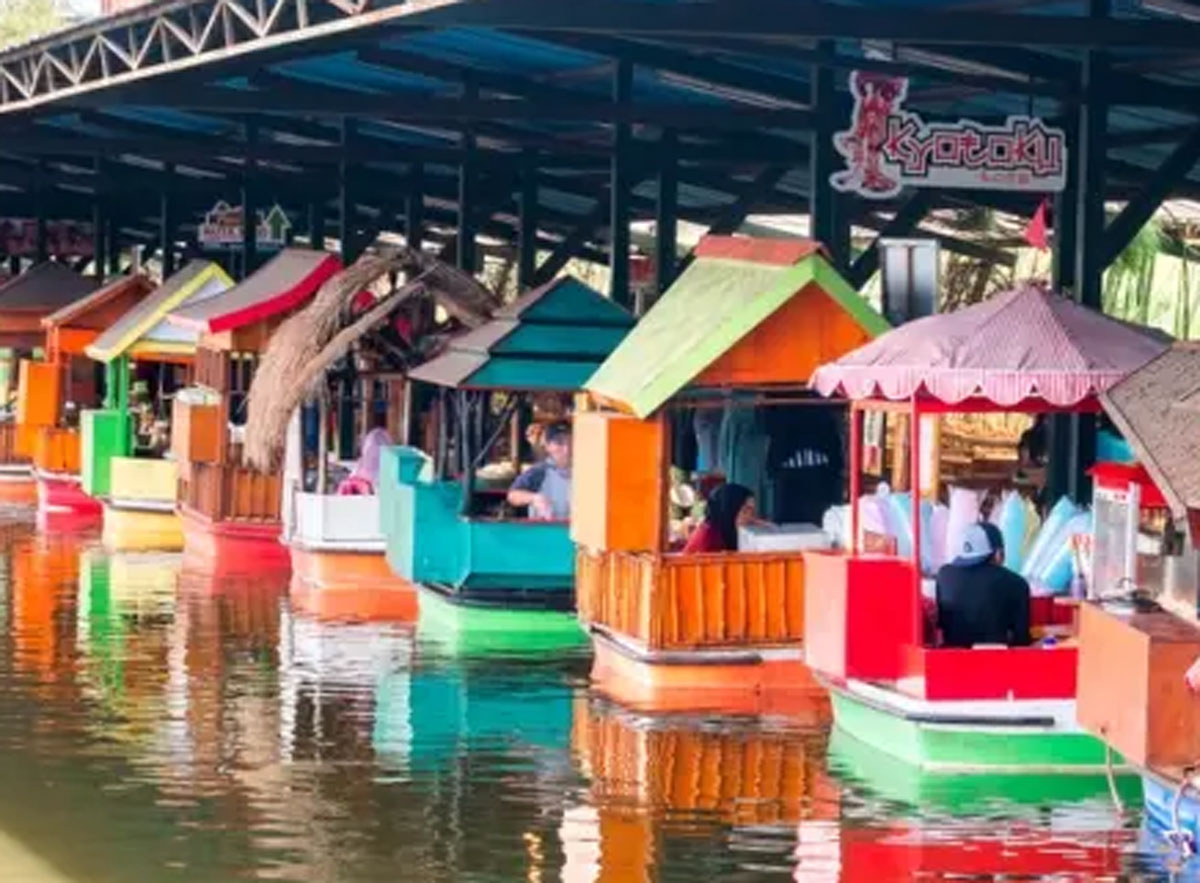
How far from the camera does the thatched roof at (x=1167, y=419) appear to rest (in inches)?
475

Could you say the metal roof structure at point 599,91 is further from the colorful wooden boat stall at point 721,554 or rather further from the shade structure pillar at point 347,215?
the colorful wooden boat stall at point 721,554

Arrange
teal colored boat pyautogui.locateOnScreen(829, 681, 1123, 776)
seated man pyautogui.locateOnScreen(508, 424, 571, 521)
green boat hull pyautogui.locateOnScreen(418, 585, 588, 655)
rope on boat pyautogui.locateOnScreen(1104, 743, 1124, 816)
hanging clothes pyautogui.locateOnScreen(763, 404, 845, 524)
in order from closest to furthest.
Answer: rope on boat pyautogui.locateOnScreen(1104, 743, 1124, 816), teal colored boat pyautogui.locateOnScreen(829, 681, 1123, 776), green boat hull pyautogui.locateOnScreen(418, 585, 588, 655), hanging clothes pyautogui.locateOnScreen(763, 404, 845, 524), seated man pyautogui.locateOnScreen(508, 424, 571, 521)

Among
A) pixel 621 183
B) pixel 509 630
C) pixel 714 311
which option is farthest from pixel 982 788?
pixel 621 183

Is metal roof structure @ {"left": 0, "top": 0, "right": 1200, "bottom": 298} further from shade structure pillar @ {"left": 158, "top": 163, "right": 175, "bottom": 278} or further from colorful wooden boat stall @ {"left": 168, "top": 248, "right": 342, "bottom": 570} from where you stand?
shade structure pillar @ {"left": 158, "top": 163, "right": 175, "bottom": 278}

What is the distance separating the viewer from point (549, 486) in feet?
68.7

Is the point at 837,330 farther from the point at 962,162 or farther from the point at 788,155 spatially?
the point at 788,155

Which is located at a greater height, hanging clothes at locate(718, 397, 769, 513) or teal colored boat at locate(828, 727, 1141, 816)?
hanging clothes at locate(718, 397, 769, 513)

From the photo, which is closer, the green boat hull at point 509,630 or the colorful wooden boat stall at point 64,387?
the green boat hull at point 509,630

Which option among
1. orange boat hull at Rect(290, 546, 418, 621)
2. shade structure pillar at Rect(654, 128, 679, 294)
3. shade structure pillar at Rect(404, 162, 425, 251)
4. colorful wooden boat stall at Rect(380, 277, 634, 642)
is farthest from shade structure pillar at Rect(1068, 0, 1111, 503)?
shade structure pillar at Rect(404, 162, 425, 251)

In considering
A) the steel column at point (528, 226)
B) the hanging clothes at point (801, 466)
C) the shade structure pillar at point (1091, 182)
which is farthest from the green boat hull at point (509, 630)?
the steel column at point (528, 226)

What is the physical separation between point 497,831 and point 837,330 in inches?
185

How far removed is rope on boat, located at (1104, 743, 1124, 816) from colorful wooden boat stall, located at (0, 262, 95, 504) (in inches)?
832

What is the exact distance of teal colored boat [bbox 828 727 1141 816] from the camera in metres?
14.2

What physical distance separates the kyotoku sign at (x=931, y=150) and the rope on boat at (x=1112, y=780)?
571 cm
